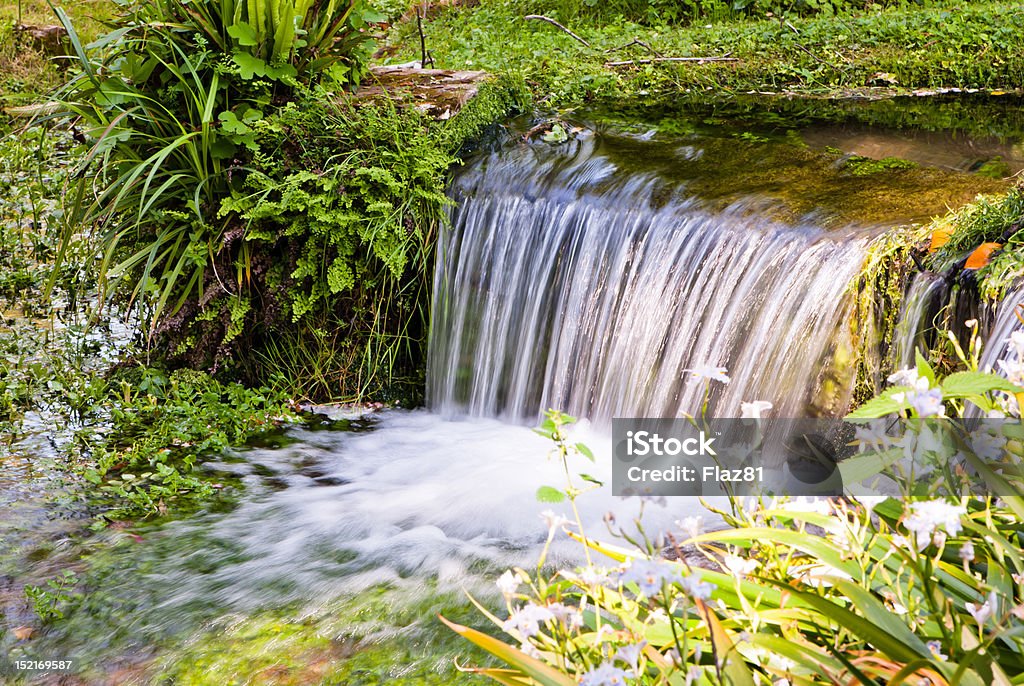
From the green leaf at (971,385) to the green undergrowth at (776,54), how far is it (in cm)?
530

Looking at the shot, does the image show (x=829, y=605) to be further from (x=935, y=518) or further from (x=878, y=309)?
(x=878, y=309)

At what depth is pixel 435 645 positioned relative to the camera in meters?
3.09

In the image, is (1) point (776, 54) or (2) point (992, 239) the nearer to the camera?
(2) point (992, 239)

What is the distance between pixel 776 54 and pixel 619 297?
→ 14.6ft

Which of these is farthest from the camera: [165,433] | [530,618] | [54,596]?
[165,433]

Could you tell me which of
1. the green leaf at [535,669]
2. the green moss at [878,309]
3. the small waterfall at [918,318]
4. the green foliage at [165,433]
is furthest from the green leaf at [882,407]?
the green foliage at [165,433]

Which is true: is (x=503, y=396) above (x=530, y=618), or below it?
below

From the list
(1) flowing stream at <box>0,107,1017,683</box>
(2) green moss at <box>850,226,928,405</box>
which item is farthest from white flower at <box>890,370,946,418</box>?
(2) green moss at <box>850,226,928,405</box>

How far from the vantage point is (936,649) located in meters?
1.66

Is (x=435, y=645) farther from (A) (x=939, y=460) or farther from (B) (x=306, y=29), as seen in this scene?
(B) (x=306, y=29)

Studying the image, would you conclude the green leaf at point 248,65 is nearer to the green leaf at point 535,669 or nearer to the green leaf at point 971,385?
the green leaf at point 535,669

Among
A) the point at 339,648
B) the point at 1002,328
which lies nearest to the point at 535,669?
the point at 339,648

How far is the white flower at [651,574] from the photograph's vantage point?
1.29m

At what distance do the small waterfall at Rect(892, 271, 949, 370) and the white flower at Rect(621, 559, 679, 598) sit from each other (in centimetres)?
238
